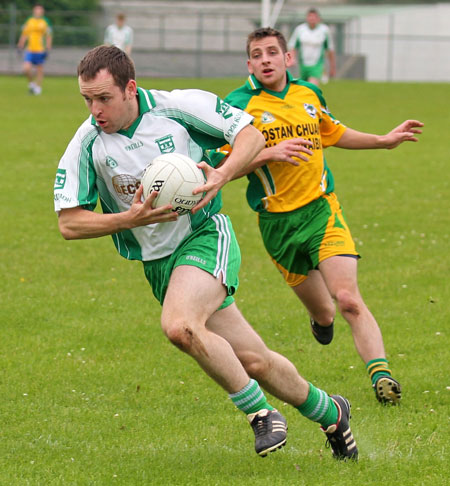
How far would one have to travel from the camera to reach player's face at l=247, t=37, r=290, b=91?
694 centimetres

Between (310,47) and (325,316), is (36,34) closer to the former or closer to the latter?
(310,47)

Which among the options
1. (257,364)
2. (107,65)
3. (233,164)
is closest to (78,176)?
(107,65)

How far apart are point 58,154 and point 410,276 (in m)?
9.19

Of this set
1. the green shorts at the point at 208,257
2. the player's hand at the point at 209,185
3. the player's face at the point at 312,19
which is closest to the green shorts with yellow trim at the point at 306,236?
the green shorts at the point at 208,257

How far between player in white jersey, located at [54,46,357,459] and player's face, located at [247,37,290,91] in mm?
1796

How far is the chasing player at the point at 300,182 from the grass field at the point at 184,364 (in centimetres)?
76

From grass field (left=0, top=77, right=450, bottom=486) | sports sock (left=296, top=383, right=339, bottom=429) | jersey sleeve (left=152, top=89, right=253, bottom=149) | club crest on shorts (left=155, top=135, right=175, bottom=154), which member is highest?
jersey sleeve (left=152, top=89, right=253, bottom=149)

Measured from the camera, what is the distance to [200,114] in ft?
16.9

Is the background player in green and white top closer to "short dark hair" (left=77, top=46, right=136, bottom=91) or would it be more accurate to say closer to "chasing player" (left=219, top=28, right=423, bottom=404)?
"chasing player" (left=219, top=28, right=423, bottom=404)

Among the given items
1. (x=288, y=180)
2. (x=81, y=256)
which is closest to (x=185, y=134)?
(x=288, y=180)

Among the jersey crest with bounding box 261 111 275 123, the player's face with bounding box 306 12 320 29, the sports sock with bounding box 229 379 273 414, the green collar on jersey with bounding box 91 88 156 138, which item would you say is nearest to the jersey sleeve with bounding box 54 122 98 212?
the green collar on jersey with bounding box 91 88 156 138

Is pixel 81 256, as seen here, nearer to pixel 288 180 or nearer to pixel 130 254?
pixel 288 180

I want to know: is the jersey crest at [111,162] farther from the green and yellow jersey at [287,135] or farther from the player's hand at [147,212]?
the green and yellow jersey at [287,135]

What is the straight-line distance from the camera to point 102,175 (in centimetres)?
511
